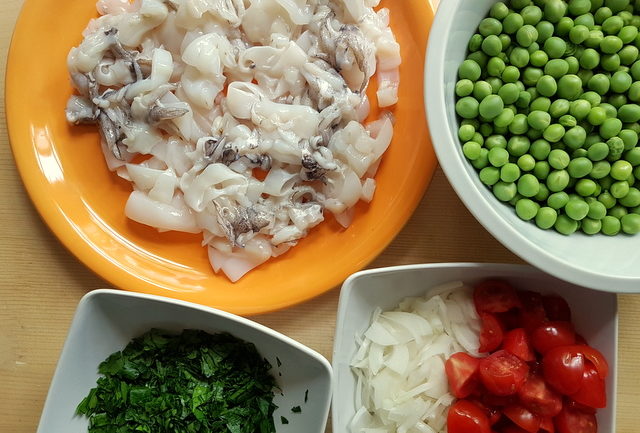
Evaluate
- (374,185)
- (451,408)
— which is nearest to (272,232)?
(374,185)

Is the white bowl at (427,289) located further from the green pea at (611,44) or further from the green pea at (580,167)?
the green pea at (611,44)

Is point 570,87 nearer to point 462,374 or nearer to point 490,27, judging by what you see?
point 490,27

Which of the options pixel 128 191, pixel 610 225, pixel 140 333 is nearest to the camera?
pixel 610 225

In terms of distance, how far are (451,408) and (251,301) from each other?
26.1 inches

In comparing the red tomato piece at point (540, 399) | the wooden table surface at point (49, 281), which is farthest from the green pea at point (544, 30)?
the red tomato piece at point (540, 399)

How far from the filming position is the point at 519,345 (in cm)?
170

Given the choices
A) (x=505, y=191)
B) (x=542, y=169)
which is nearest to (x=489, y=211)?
(x=505, y=191)

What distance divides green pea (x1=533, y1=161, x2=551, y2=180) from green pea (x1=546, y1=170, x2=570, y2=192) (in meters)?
0.01

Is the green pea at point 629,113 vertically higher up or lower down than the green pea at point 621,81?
lower down

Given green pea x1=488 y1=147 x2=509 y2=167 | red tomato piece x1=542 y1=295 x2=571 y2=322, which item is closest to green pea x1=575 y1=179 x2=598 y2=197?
green pea x1=488 y1=147 x2=509 y2=167

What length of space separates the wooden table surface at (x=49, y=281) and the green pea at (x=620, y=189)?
43 cm

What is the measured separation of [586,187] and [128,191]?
1.38 metres

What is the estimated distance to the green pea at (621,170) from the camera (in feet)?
5.26

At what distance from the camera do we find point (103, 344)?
1828 millimetres
